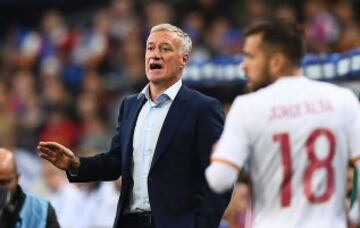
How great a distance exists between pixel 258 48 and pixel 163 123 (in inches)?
49.5

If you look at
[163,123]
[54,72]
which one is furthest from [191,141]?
[54,72]

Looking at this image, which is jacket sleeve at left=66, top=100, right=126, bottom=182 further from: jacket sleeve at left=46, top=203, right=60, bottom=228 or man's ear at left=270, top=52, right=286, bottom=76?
man's ear at left=270, top=52, right=286, bottom=76

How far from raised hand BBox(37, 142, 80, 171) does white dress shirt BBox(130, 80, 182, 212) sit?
1.13 feet

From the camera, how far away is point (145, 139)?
645 cm

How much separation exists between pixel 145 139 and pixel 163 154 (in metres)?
0.17

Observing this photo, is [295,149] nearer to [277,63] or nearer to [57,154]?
[277,63]

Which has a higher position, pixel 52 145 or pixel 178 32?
pixel 178 32

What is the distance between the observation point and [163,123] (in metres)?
6.42

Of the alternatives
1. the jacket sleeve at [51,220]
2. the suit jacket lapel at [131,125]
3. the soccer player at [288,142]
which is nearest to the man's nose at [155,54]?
the suit jacket lapel at [131,125]

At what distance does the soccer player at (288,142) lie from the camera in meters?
5.16

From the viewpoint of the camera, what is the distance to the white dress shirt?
6.40m

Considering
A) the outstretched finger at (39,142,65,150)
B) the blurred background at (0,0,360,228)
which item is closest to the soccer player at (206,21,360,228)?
the outstretched finger at (39,142,65,150)

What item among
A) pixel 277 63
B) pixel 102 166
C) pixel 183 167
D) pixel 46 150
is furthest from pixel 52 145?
pixel 277 63

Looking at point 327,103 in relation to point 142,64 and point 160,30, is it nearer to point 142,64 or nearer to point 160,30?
point 160,30
